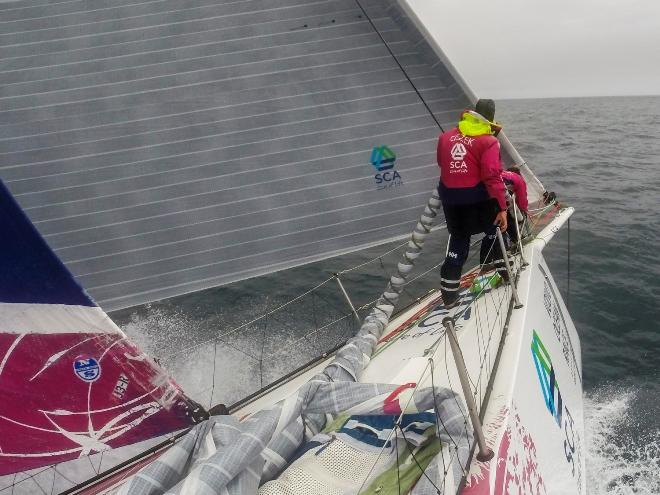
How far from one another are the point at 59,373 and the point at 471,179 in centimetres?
249

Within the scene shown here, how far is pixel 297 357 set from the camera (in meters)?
5.02

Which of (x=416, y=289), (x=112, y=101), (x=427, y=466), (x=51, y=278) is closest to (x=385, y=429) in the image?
(x=427, y=466)

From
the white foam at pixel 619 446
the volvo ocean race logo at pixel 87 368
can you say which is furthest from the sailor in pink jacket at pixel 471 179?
the volvo ocean race logo at pixel 87 368

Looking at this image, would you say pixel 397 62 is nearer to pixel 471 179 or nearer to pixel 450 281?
pixel 471 179

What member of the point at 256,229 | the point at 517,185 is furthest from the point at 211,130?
the point at 517,185

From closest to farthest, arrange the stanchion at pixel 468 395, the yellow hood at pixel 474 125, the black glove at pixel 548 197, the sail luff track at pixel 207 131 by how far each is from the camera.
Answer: the stanchion at pixel 468 395, the yellow hood at pixel 474 125, the sail luff track at pixel 207 131, the black glove at pixel 548 197

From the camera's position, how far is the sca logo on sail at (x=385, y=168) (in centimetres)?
407

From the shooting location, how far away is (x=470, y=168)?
3121mm

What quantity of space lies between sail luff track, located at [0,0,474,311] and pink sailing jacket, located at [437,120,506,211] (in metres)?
0.92

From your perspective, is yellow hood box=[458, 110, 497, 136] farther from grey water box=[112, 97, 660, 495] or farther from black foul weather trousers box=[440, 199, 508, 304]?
grey water box=[112, 97, 660, 495]

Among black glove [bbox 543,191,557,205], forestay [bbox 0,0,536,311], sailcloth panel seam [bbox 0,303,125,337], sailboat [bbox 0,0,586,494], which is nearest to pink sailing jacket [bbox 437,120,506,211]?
sailboat [bbox 0,0,586,494]

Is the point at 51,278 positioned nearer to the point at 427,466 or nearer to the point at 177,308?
the point at 427,466

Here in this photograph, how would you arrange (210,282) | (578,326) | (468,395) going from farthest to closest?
(578,326) < (210,282) < (468,395)

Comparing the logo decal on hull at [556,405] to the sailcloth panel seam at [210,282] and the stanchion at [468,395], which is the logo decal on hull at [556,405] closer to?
the stanchion at [468,395]
